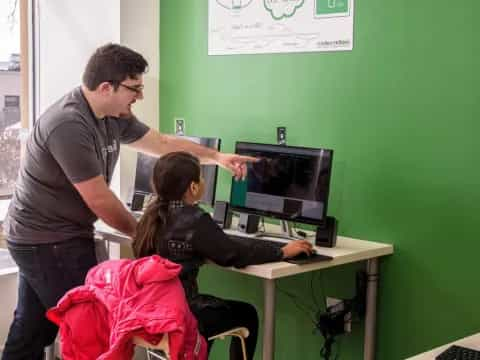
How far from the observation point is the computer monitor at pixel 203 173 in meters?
3.60

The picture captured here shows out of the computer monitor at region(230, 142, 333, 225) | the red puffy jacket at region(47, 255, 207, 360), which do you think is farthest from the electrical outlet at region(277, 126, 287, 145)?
the red puffy jacket at region(47, 255, 207, 360)

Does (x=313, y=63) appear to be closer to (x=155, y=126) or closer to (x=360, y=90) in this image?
(x=360, y=90)

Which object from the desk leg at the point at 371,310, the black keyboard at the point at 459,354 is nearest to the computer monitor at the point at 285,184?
the desk leg at the point at 371,310

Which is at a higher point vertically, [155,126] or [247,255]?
[155,126]

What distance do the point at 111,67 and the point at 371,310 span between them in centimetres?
148

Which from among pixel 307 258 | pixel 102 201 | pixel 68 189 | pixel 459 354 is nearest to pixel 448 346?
pixel 459 354

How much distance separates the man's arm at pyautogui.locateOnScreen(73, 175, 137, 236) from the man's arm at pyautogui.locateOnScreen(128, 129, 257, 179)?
0.61 meters

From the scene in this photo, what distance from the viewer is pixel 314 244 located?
3.24 metres

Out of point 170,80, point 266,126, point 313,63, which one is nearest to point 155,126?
point 170,80

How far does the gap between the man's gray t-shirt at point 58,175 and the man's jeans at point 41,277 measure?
1.6 inches

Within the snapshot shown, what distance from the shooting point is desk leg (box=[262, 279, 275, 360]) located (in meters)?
2.91

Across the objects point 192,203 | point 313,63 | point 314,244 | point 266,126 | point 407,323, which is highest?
point 313,63

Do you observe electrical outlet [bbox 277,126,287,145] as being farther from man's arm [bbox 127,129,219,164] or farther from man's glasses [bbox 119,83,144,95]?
man's glasses [bbox 119,83,144,95]

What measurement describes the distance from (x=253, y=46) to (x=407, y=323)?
1.48 meters
